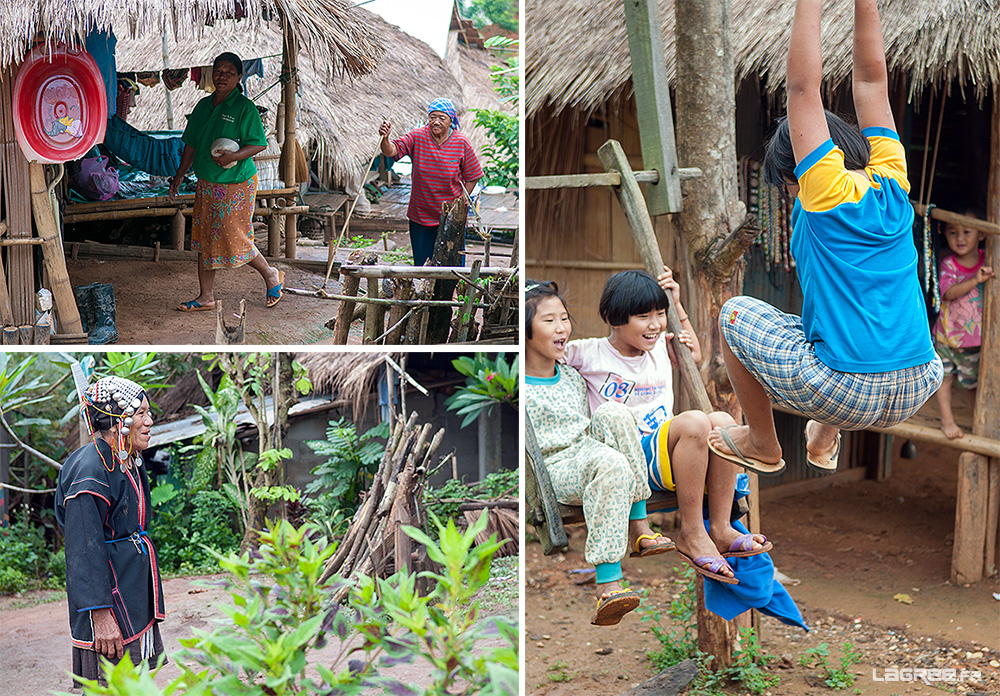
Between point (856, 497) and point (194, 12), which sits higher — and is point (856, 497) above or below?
below

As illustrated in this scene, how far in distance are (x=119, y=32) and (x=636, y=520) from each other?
345 cm

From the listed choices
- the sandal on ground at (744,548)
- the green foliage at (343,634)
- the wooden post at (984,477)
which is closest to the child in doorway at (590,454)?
the sandal on ground at (744,548)

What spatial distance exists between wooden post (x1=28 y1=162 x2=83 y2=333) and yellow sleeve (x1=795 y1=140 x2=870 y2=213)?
3467 millimetres

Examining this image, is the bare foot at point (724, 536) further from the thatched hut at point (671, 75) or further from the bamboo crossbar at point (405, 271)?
the thatched hut at point (671, 75)

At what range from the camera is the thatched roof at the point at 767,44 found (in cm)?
450

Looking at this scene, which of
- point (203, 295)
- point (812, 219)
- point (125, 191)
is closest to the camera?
point (812, 219)

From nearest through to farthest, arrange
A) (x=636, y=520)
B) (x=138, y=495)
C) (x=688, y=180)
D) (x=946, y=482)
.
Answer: (x=636, y=520)
(x=138, y=495)
(x=688, y=180)
(x=946, y=482)

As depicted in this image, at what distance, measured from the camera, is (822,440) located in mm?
2674

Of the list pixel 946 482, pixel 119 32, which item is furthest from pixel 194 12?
pixel 946 482

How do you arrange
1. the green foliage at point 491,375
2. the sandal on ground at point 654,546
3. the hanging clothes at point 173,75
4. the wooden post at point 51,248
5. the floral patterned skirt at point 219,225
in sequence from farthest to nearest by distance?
the hanging clothes at point 173,75
the floral patterned skirt at point 219,225
the green foliage at point 491,375
the wooden post at point 51,248
the sandal on ground at point 654,546

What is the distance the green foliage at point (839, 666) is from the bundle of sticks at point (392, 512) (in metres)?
2.15

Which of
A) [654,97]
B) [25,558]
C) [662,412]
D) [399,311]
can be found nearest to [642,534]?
[662,412]

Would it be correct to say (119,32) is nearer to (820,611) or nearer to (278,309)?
(278,309)

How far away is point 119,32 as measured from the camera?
4.41 metres
